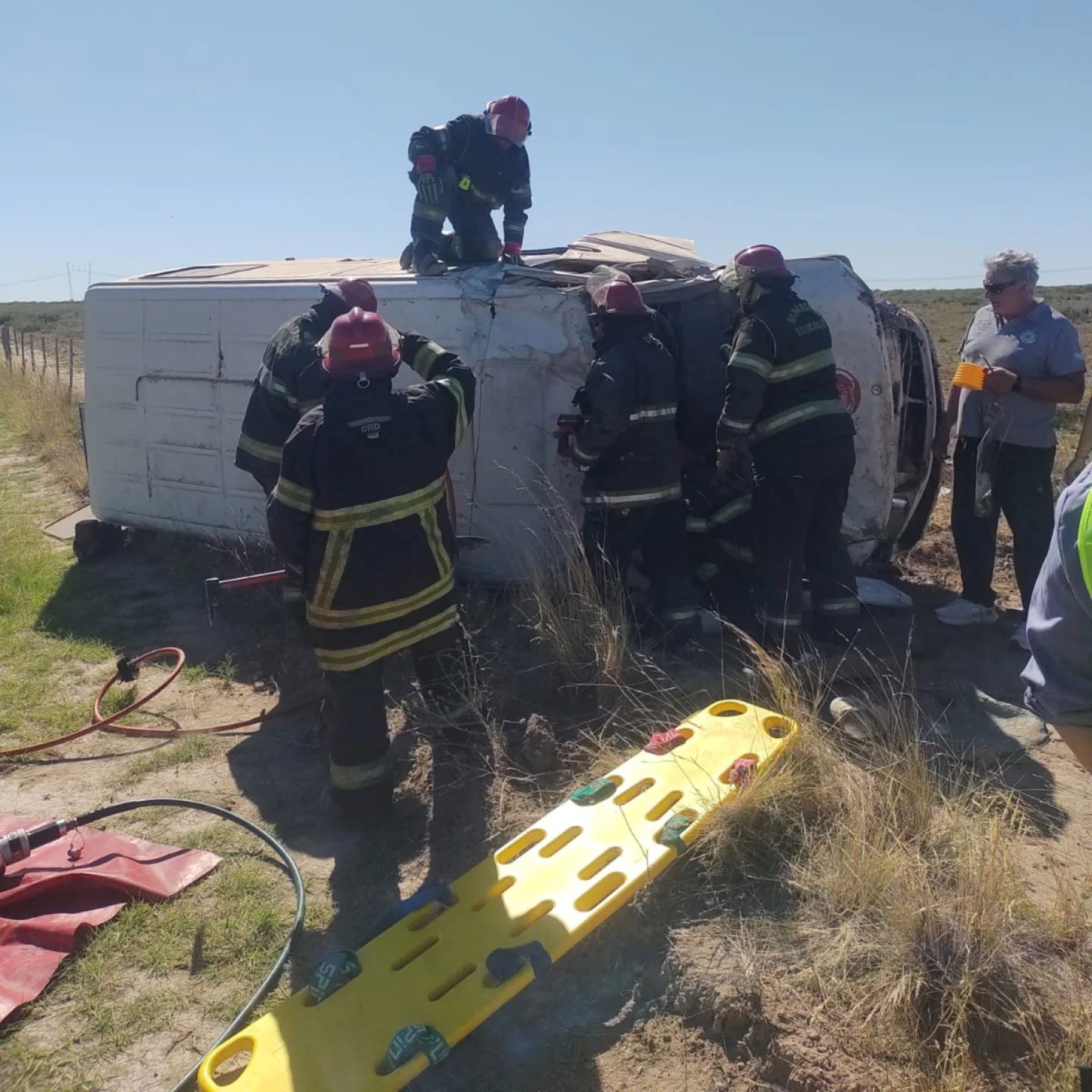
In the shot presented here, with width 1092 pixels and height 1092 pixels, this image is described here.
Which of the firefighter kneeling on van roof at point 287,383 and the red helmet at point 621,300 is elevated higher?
the red helmet at point 621,300

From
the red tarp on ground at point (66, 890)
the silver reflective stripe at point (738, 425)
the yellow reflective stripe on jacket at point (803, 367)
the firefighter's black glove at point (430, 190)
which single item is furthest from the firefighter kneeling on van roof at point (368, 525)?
the firefighter's black glove at point (430, 190)

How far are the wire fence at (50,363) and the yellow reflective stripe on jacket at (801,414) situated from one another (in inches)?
475

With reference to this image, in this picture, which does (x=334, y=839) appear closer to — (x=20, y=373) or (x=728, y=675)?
(x=728, y=675)

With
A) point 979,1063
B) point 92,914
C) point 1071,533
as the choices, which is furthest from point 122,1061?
point 1071,533

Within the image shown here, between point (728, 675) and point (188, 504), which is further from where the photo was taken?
point (188, 504)

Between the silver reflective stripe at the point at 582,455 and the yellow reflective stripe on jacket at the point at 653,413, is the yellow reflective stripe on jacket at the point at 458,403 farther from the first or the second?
the yellow reflective stripe on jacket at the point at 653,413

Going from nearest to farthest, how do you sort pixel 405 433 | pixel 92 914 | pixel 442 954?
1. pixel 442 954
2. pixel 92 914
3. pixel 405 433

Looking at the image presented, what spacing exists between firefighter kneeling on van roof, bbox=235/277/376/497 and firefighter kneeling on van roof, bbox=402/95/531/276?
1582mm

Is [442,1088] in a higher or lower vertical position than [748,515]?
lower

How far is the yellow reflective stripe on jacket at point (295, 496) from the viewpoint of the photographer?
3475 mm

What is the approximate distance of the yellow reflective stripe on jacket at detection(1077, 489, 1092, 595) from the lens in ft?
5.09

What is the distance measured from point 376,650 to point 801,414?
2326mm

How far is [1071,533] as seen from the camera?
162cm

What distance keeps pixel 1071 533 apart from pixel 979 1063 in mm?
1545
